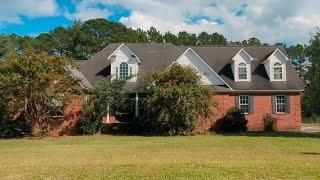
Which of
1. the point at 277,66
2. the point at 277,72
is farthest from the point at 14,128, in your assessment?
the point at 277,66

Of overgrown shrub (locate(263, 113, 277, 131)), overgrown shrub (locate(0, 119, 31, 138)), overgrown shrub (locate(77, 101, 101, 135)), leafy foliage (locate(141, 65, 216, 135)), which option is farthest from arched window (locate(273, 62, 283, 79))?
overgrown shrub (locate(0, 119, 31, 138))

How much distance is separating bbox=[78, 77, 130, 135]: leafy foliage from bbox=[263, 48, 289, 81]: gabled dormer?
41.2ft

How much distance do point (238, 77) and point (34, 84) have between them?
17024 millimetres

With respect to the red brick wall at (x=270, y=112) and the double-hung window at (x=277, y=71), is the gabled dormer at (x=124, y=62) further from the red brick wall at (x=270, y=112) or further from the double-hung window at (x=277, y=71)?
the double-hung window at (x=277, y=71)

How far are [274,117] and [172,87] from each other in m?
10.7

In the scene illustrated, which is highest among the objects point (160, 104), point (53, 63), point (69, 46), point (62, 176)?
point (69, 46)

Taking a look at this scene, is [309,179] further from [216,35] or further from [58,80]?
[216,35]

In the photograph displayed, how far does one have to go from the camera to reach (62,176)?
12.9 metres

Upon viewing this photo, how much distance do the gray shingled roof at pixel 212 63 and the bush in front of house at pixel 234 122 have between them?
2170 millimetres

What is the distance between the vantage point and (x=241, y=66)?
41.1 m

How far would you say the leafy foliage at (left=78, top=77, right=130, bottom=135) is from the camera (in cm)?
3509

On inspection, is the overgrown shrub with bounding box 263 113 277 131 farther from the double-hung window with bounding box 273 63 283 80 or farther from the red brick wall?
the double-hung window with bounding box 273 63 283 80

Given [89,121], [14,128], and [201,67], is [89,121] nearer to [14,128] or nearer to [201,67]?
[14,128]

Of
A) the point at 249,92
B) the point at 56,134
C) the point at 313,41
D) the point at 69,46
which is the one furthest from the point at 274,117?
the point at 69,46
